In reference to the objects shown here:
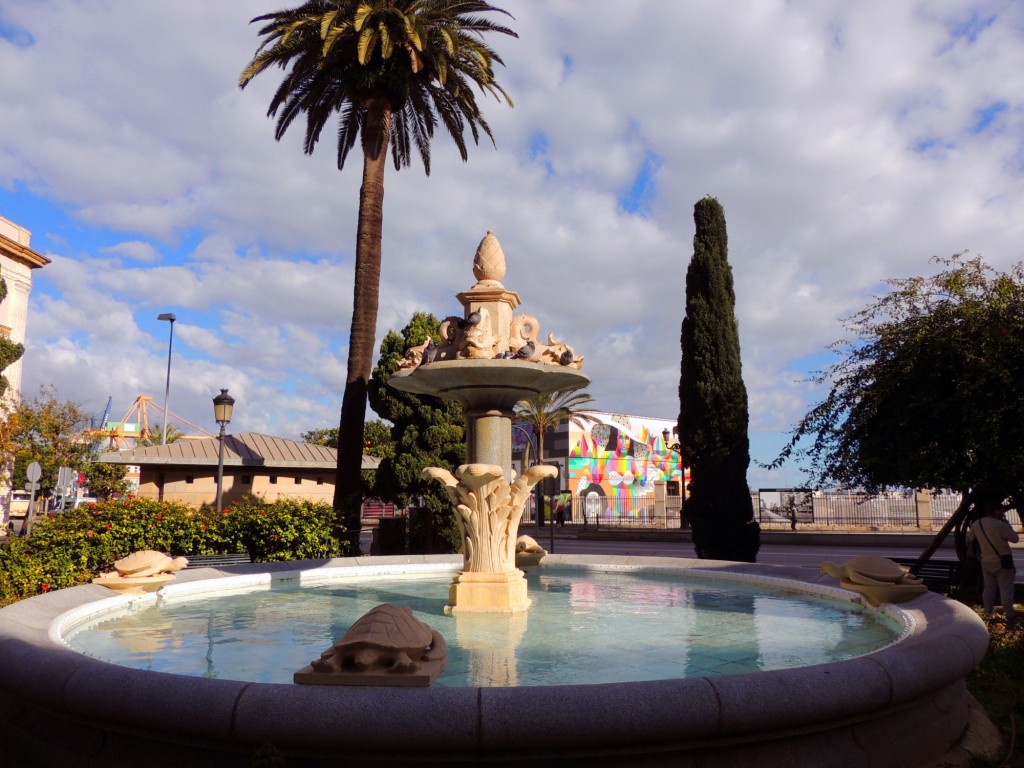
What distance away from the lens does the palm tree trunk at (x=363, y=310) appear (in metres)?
16.5

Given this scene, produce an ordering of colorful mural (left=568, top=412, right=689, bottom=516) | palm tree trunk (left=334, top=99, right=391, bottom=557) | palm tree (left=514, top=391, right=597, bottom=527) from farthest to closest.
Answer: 1. colorful mural (left=568, top=412, right=689, bottom=516)
2. palm tree (left=514, top=391, right=597, bottom=527)
3. palm tree trunk (left=334, top=99, right=391, bottom=557)

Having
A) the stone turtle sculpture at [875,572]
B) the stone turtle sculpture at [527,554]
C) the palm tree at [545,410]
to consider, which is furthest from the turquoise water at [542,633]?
the palm tree at [545,410]

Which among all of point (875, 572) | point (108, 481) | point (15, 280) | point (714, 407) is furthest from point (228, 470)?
point (15, 280)

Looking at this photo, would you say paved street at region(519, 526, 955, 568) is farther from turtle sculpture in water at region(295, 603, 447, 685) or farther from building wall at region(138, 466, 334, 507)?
turtle sculpture in water at region(295, 603, 447, 685)

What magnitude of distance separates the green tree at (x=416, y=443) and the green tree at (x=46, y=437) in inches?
743

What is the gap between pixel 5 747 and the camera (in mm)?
4195

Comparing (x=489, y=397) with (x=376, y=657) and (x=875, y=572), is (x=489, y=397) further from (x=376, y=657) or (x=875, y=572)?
(x=376, y=657)

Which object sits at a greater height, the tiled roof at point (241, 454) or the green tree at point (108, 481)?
the tiled roof at point (241, 454)

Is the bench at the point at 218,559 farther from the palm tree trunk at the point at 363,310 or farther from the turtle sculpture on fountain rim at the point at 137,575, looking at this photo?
the palm tree trunk at the point at 363,310

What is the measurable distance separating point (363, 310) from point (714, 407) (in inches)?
326

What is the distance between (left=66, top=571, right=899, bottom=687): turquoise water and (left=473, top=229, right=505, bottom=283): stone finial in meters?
3.87

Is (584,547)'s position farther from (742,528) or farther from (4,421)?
(4,421)

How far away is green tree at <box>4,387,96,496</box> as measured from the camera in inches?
1195

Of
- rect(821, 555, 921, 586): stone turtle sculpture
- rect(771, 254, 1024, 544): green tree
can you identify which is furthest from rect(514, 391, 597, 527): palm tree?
rect(821, 555, 921, 586): stone turtle sculpture
